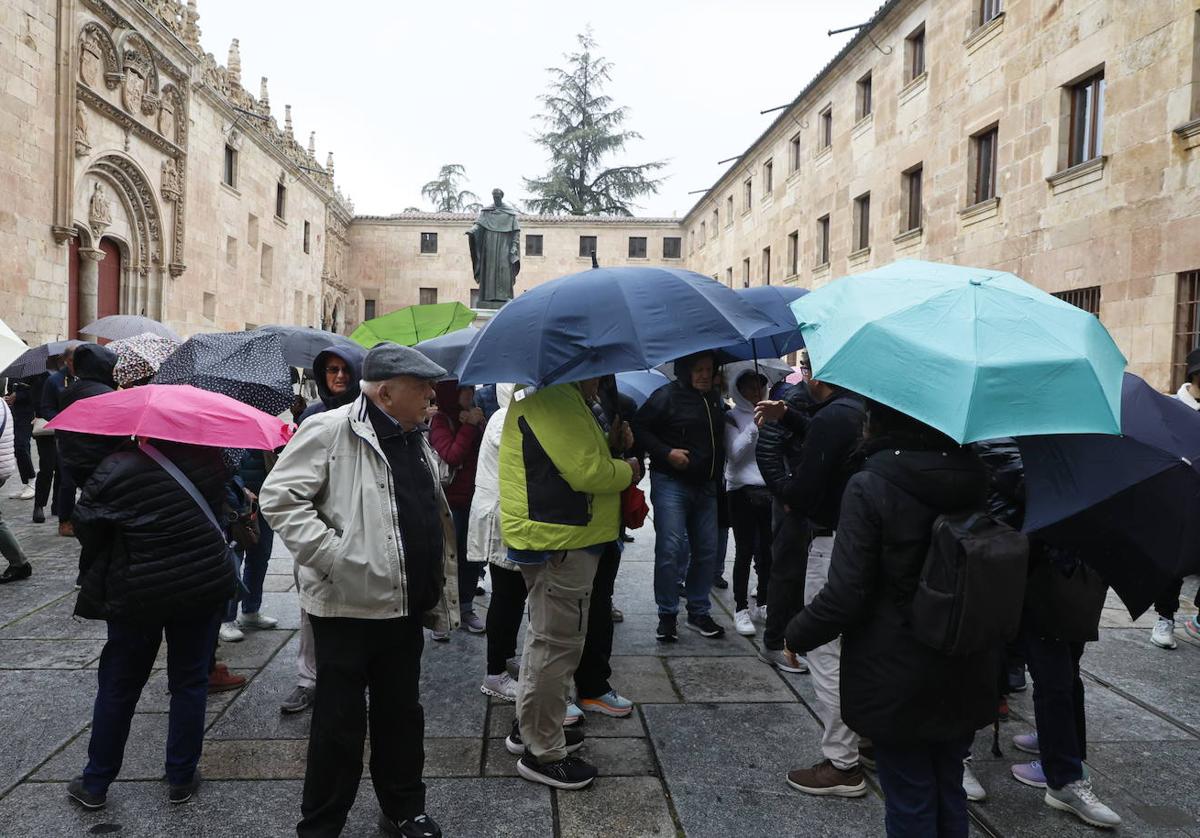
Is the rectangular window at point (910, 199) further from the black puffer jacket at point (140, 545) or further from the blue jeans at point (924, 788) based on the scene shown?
the black puffer jacket at point (140, 545)

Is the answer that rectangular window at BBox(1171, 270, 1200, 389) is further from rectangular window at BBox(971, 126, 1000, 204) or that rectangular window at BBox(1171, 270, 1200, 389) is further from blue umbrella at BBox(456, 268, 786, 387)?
blue umbrella at BBox(456, 268, 786, 387)

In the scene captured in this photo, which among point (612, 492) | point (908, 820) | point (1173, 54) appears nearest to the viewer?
point (908, 820)

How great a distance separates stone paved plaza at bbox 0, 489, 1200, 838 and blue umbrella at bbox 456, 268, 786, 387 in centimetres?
168

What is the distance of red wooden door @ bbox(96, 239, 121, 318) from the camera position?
16.8m

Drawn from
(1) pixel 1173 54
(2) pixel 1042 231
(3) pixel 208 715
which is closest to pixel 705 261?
(2) pixel 1042 231

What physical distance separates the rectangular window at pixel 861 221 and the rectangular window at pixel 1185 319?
33.8ft

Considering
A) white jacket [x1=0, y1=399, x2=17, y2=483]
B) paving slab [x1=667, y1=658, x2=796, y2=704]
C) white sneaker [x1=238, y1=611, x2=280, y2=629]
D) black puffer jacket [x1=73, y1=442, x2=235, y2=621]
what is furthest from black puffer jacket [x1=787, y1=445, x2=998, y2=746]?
white jacket [x1=0, y1=399, x2=17, y2=483]

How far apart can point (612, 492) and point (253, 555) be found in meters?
2.81

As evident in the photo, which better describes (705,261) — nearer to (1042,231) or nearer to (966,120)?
(966,120)

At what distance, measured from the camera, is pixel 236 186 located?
2314 centimetres

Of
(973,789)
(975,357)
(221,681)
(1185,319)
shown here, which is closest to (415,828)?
(221,681)

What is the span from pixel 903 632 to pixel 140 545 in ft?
8.60

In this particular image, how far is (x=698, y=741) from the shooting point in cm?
359

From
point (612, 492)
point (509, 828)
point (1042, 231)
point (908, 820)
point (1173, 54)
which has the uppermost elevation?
point (1173, 54)
